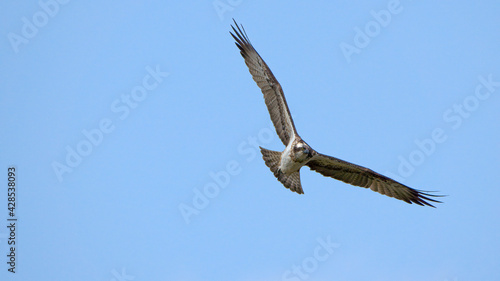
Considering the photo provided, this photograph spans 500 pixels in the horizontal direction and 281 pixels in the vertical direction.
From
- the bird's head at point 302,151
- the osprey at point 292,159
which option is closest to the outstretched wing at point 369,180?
the osprey at point 292,159

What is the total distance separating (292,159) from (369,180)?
84.5 inches

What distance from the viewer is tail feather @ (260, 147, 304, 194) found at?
1166cm

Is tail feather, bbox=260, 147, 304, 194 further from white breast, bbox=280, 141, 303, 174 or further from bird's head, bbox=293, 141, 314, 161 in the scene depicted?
bird's head, bbox=293, 141, 314, 161

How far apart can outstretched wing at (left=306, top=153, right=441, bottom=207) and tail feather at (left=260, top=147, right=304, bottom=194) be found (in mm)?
637

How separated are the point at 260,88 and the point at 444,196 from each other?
14.5ft

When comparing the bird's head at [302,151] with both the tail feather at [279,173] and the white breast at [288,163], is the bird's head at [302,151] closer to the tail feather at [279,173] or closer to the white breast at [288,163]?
the white breast at [288,163]

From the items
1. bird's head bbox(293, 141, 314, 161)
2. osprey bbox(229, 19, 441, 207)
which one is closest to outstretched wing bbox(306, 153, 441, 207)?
osprey bbox(229, 19, 441, 207)

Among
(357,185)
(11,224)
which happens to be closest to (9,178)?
(11,224)

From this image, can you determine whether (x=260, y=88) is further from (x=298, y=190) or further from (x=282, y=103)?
(x=298, y=190)

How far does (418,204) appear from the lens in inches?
489

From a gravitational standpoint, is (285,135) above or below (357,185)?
above

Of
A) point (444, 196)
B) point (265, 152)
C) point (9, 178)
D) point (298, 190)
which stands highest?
point (9, 178)

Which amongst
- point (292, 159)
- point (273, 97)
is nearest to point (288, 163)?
point (292, 159)

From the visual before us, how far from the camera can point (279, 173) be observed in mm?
11711
